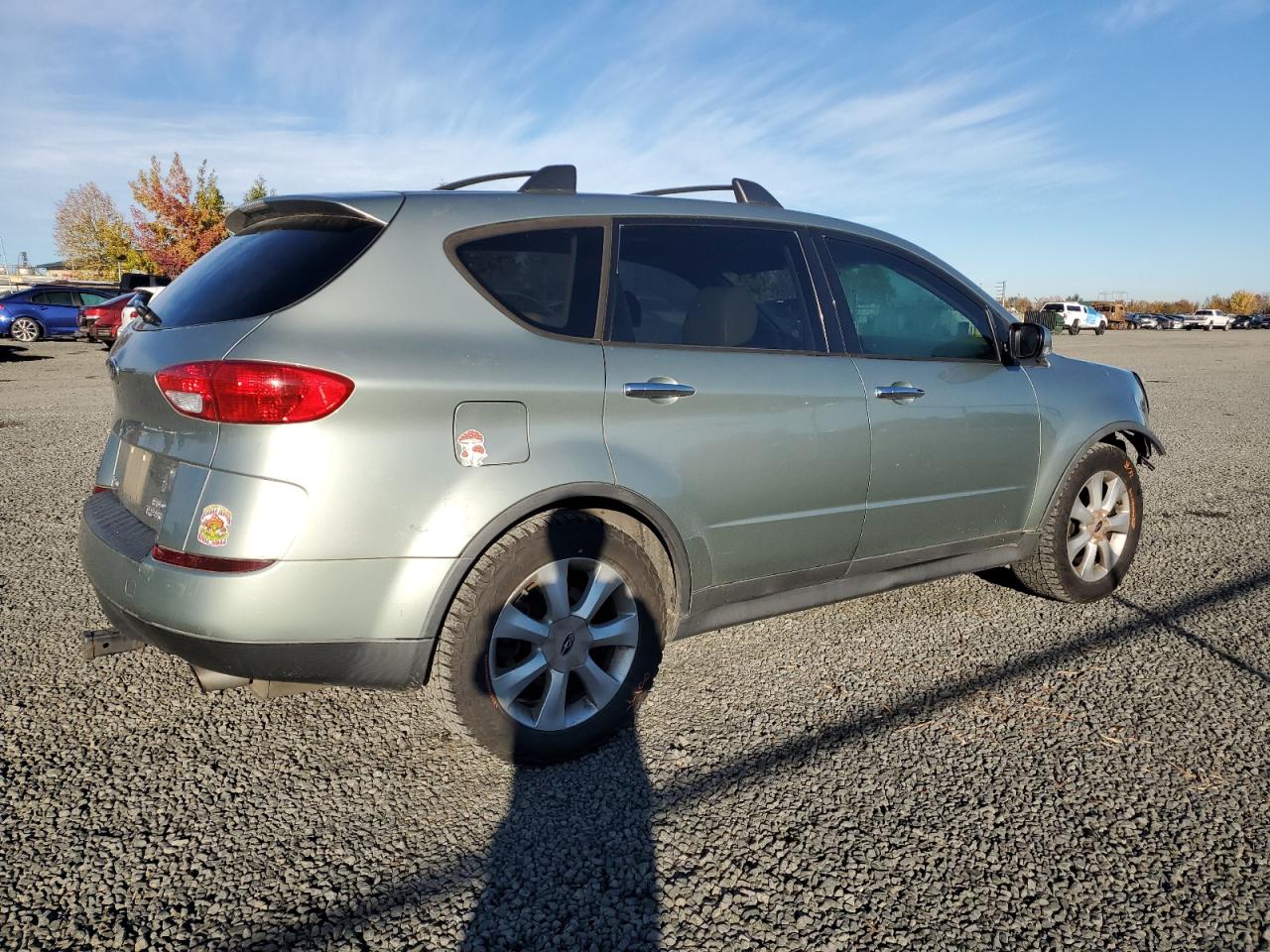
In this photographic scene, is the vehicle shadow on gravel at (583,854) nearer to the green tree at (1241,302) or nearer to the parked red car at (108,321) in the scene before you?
the parked red car at (108,321)

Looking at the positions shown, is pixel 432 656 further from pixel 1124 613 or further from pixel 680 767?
pixel 1124 613

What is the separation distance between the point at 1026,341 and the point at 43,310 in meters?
30.4

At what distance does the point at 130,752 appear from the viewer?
2.82 metres

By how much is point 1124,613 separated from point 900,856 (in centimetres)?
249

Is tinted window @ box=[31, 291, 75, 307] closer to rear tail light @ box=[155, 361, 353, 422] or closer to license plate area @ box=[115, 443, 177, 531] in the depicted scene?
license plate area @ box=[115, 443, 177, 531]

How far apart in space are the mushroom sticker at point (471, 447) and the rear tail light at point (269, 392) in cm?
33

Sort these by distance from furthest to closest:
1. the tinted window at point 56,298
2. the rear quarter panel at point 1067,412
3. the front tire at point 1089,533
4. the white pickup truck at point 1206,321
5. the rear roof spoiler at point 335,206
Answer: the white pickup truck at point 1206,321
the tinted window at point 56,298
the front tire at point 1089,533
the rear quarter panel at point 1067,412
the rear roof spoiler at point 335,206

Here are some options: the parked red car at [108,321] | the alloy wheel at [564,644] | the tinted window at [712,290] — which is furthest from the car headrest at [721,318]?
the parked red car at [108,321]

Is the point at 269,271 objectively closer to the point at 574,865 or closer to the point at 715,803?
the point at 574,865

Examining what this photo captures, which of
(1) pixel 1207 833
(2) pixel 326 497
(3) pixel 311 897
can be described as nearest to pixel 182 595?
(2) pixel 326 497

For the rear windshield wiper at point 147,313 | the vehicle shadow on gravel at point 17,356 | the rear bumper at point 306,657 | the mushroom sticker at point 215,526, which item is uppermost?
the rear windshield wiper at point 147,313

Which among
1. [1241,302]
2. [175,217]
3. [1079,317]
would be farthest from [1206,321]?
[175,217]

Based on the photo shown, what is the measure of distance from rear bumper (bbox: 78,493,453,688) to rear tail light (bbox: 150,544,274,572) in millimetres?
17

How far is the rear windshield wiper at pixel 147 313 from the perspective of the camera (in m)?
2.81
